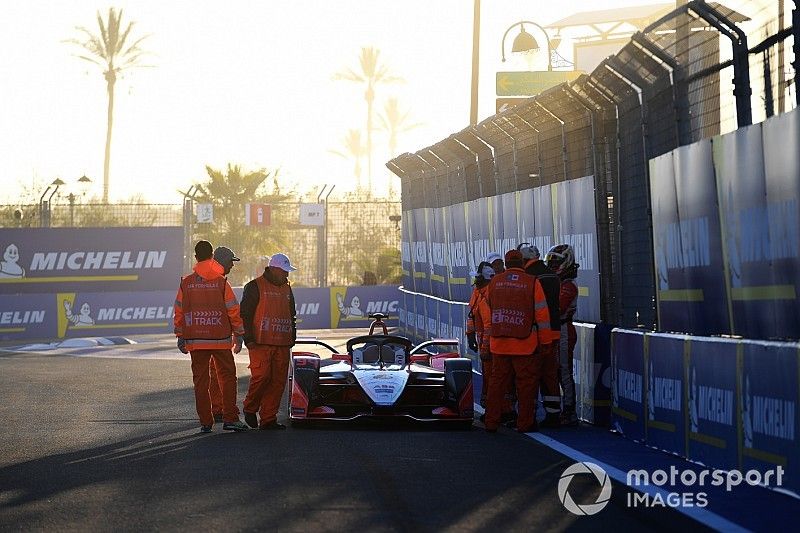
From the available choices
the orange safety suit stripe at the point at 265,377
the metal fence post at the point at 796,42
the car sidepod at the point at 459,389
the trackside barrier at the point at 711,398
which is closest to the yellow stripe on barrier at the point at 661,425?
the trackside barrier at the point at 711,398

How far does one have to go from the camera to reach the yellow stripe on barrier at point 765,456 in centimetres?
872

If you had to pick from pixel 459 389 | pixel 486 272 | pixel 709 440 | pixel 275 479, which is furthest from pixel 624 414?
pixel 275 479

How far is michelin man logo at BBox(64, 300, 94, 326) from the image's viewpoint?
111ft

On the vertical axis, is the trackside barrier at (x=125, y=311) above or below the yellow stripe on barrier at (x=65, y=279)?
below

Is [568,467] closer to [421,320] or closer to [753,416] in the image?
[753,416]

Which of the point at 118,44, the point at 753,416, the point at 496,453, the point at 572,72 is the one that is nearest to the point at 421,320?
the point at 572,72

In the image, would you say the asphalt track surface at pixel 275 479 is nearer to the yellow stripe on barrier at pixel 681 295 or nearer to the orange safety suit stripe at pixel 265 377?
the orange safety suit stripe at pixel 265 377

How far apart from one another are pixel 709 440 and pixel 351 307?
27.0m

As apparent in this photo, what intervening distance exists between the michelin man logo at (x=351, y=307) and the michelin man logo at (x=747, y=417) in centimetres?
2756

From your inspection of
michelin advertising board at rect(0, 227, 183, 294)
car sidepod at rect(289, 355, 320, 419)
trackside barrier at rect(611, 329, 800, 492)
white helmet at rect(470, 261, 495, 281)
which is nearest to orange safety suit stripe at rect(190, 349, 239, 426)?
car sidepod at rect(289, 355, 320, 419)

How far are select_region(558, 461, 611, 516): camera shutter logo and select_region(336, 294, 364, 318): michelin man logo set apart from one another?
26731 millimetres

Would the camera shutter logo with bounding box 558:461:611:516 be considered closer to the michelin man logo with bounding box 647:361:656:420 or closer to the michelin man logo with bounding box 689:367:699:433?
the michelin man logo with bounding box 689:367:699:433

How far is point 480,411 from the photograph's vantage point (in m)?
14.9

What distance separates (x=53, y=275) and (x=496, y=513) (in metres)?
30.7
